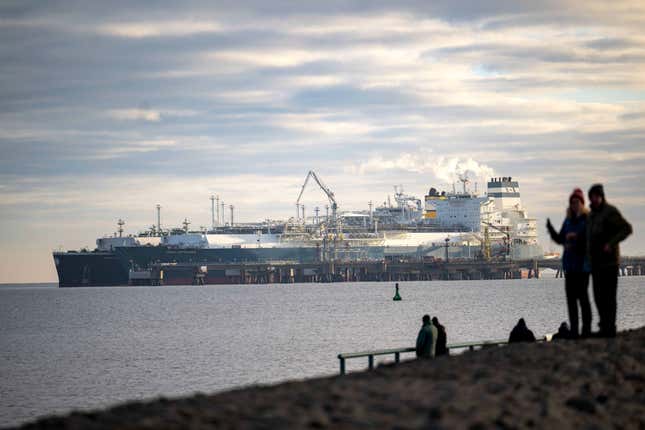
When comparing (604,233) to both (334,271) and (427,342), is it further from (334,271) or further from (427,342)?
(334,271)

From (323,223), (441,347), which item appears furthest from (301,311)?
(323,223)

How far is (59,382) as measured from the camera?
38500 millimetres

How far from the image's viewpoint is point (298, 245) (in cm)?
18550

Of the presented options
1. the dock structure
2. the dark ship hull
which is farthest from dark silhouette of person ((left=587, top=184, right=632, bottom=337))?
the dark ship hull

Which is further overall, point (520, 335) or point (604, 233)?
point (520, 335)

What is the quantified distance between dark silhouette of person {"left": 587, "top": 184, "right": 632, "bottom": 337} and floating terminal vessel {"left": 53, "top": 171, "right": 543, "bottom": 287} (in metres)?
158

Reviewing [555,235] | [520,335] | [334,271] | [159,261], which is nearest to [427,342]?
[520,335]

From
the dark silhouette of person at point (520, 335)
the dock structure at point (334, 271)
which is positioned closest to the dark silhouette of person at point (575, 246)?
the dark silhouette of person at point (520, 335)

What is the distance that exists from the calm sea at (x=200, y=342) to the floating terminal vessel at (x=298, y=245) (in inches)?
3125

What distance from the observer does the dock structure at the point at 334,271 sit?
570 ft

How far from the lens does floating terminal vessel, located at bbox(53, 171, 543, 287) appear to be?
176m

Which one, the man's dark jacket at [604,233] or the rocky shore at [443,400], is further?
the man's dark jacket at [604,233]

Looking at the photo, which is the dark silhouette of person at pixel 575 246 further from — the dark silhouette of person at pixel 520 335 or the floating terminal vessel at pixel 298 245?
the floating terminal vessel at pixel 298 245

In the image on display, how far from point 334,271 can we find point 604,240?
16176cm
